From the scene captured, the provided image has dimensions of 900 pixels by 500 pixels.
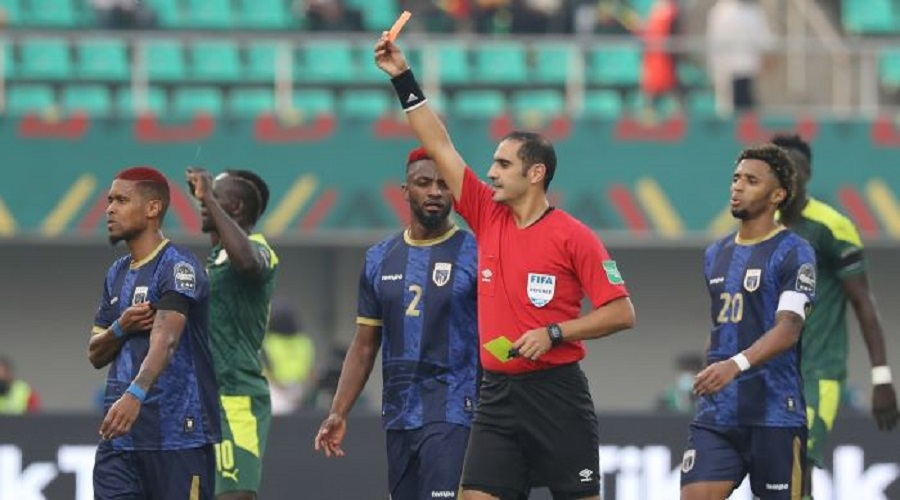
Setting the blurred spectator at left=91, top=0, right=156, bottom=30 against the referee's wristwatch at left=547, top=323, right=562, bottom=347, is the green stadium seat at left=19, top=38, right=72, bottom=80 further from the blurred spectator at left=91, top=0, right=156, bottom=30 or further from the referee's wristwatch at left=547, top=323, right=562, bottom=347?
the referee's wristwatch at left=547, top=323, right=562, bottom=347

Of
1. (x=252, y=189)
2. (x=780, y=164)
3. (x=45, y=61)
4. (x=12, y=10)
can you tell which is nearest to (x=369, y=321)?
(x=252, y=189)

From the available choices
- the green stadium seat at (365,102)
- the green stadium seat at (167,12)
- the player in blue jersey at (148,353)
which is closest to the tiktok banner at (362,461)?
the player in blue jersey at (148,353)

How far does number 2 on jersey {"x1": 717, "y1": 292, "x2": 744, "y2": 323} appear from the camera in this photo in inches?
457

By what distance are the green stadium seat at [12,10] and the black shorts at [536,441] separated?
14061 mm

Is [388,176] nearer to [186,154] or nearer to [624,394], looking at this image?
[186,154]

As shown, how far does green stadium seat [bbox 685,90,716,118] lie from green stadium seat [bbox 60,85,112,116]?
5.64 metres

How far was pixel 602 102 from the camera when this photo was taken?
2267cm

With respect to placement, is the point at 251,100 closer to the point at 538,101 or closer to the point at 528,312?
the point at 538,101

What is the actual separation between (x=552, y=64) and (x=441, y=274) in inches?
445

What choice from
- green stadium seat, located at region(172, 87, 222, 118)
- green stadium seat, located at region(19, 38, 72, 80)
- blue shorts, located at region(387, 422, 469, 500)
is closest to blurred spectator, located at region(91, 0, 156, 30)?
green stadium seat, located at region(19, 38, 72, 80)

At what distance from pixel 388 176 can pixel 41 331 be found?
4388 millimetres

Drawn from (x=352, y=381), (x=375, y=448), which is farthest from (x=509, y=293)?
(x=375, y=448)

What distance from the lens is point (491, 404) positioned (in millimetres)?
10672

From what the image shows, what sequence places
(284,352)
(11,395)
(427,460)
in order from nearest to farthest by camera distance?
1. (427,460)
2. (11,395)
3. (284,352)
